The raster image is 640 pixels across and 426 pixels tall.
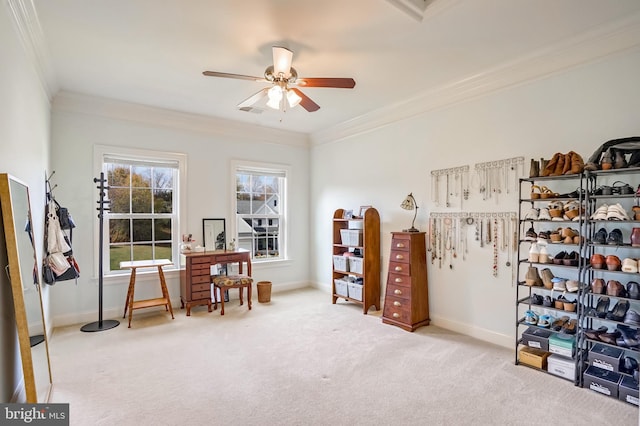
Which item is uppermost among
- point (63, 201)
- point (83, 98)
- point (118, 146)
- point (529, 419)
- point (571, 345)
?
point (83, 98)

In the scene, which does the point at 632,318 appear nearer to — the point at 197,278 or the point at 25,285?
the point at 25,285

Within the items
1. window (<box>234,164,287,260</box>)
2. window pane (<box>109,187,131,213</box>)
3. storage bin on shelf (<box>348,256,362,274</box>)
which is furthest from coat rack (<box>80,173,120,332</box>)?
storage bin on shelf (<box>348,256,362,274</box>)

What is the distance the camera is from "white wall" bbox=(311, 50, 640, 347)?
8.82 ft

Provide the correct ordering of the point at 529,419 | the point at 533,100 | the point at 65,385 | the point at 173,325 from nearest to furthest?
the point at 529,419 < the point at 65,385 < the point at 533,100 < the point at 173,325

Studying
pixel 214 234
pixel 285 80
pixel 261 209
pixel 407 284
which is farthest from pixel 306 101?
pixel 261 209

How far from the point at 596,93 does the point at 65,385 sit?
194 inches

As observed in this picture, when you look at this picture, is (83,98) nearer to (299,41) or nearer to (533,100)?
(299,41)

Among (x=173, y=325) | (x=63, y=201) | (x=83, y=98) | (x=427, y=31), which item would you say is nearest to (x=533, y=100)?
(x=427, y=31)

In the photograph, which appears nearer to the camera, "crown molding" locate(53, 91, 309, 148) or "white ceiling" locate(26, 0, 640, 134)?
"white ceiling" locate(26, 0, 640, 134)

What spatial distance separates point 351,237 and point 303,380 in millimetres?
2378

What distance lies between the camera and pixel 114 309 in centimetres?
416

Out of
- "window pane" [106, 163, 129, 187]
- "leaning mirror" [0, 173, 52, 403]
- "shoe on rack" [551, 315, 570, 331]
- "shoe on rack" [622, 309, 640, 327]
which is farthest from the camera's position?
"window pane" [106, 163, 129, 187]

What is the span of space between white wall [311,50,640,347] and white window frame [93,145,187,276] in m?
2.44
